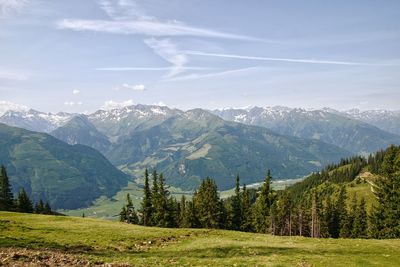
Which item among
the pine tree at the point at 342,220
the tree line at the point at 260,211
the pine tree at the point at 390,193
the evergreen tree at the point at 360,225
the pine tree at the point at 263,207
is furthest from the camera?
the pine tree at the point at 342,220

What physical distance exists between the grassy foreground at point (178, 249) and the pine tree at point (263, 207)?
5164 cm

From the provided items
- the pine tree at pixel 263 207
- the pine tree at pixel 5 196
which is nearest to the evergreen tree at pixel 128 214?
the pine tree at pixel 5 196

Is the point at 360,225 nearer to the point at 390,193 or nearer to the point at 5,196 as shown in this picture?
the point at 390,193

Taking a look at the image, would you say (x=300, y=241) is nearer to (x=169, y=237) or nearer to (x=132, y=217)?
(x=169, y=237)

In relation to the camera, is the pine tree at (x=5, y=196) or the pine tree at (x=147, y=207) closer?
the pine tree at (x=147, y=207)

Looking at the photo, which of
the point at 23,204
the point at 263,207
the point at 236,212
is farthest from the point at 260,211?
the point at 23,204

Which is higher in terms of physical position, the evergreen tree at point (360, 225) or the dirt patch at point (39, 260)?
the dirt patch at point (39, 260)

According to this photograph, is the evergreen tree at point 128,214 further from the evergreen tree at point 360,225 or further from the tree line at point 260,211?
the evergreen tree at point 360,225

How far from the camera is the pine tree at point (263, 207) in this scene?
102 meters

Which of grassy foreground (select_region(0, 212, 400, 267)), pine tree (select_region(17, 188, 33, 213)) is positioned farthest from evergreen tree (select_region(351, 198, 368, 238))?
pine tree (select_region(17, 188, 33, 213))

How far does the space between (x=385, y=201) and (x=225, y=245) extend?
210 feet

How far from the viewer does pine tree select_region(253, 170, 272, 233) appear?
334 feet

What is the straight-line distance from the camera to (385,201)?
287 ft

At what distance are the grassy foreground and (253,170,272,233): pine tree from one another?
5164 centimetres
